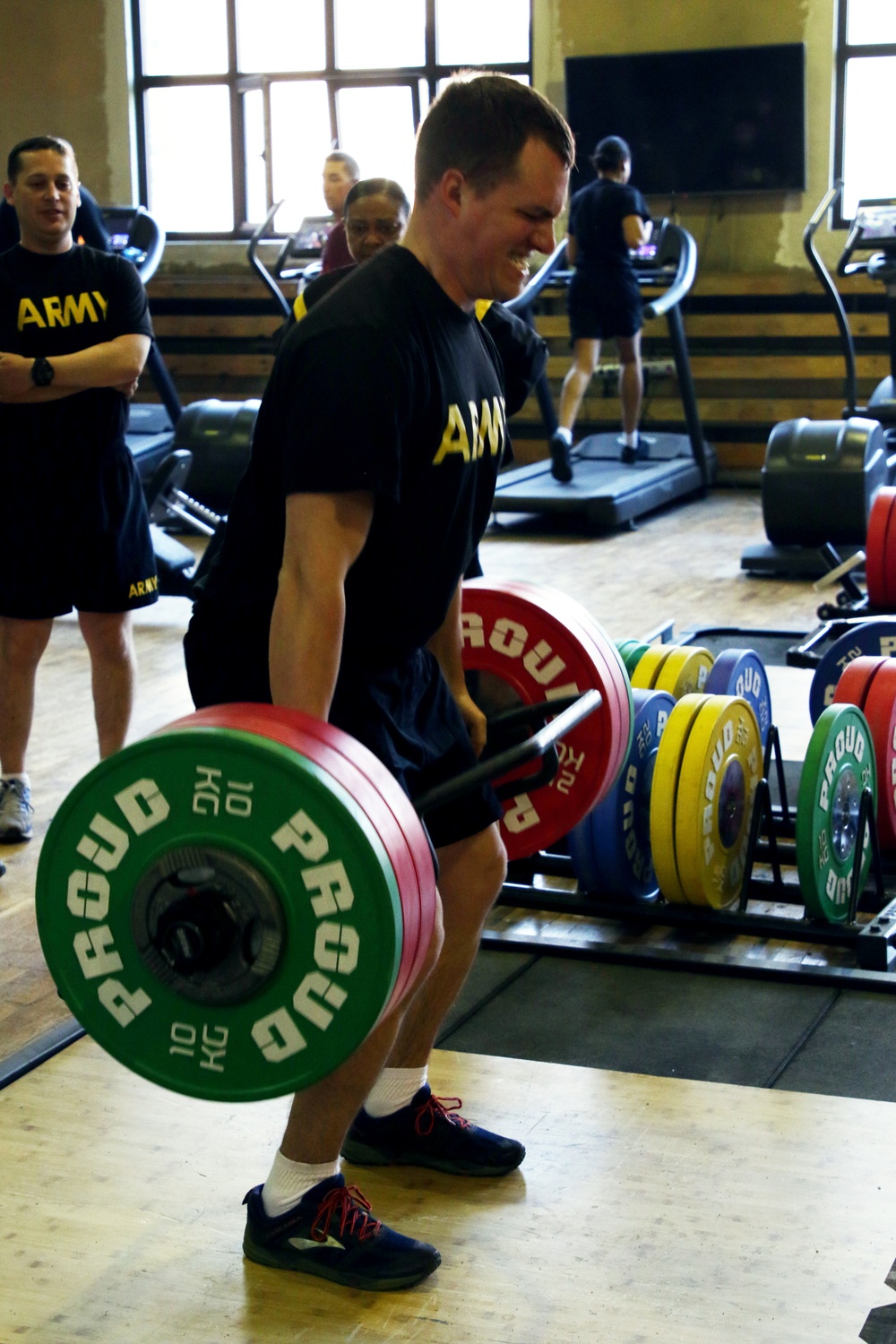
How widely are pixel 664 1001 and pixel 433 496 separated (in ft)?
3.88

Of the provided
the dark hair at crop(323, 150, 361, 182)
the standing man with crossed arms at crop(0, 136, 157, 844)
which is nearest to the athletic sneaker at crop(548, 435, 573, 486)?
the dark hair at crop(323, 150, 361, 182)

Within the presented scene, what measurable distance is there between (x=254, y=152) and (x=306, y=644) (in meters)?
8.26

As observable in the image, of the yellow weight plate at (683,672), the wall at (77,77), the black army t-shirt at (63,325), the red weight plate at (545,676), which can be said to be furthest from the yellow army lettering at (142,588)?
the wall at (77,77)

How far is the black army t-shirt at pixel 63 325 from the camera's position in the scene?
3.14 m

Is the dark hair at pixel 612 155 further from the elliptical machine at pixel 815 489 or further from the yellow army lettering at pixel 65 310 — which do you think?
the yellow army lettering at pixel 65 310

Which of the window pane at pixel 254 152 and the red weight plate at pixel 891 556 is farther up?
the window pane at pixel 254 152

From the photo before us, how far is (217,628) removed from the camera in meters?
1.77

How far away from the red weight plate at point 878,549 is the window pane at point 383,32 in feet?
18.0

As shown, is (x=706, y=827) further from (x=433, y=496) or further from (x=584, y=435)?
(x=584, y=435)

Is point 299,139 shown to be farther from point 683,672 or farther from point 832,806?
point 832,806

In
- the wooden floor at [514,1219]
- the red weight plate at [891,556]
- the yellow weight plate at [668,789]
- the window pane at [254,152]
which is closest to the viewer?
the wooden floor at [514,1219]

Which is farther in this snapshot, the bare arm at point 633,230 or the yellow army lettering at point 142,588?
the bare arm at point 633,230

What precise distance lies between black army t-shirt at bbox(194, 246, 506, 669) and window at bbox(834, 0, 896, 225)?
703cm

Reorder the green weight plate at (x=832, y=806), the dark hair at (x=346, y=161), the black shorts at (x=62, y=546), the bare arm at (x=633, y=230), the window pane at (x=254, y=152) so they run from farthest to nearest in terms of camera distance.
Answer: the window pane at (x=254, y=152) → the bare arm at (x=633, y=230) → the dark hair at (x=346, y=161) → the black shorts at (x=62, y=546) → the green weight plate at (x=832, y=806)
